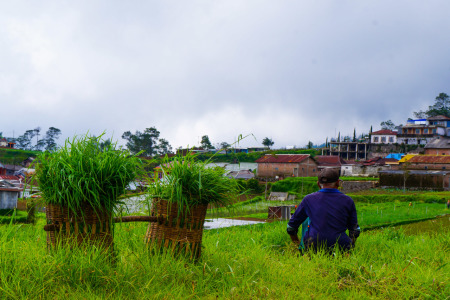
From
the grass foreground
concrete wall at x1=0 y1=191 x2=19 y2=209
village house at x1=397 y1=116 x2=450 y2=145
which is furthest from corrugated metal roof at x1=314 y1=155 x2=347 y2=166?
the grass foreground

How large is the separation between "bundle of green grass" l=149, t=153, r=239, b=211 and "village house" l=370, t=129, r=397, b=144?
83577 millimetres

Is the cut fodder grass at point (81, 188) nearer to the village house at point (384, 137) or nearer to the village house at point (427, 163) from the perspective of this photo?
the village house at point (427, 163)

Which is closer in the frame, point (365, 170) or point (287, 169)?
point (287, 169)

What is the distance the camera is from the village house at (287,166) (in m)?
59.7

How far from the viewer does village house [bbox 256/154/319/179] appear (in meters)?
59.7

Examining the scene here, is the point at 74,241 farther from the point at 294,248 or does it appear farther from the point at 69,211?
the point at 294,248

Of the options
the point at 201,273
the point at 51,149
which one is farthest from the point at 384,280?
the point at 51,149

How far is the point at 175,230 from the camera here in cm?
347

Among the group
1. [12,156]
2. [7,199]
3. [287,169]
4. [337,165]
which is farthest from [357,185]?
[12,156]

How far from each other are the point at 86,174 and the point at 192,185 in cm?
84

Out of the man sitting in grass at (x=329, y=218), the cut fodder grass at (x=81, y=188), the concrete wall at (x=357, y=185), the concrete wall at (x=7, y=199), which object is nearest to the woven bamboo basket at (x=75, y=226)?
the cut fodder grass at (x=81, y=188)

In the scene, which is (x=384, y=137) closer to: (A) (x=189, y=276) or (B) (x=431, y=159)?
(B) (x=431, y=159)

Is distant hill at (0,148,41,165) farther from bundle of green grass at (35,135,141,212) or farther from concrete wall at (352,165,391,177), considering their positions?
bundle of green grass at (35,135,141,212)

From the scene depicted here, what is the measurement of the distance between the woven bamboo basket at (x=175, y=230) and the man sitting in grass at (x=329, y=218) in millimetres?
1457
